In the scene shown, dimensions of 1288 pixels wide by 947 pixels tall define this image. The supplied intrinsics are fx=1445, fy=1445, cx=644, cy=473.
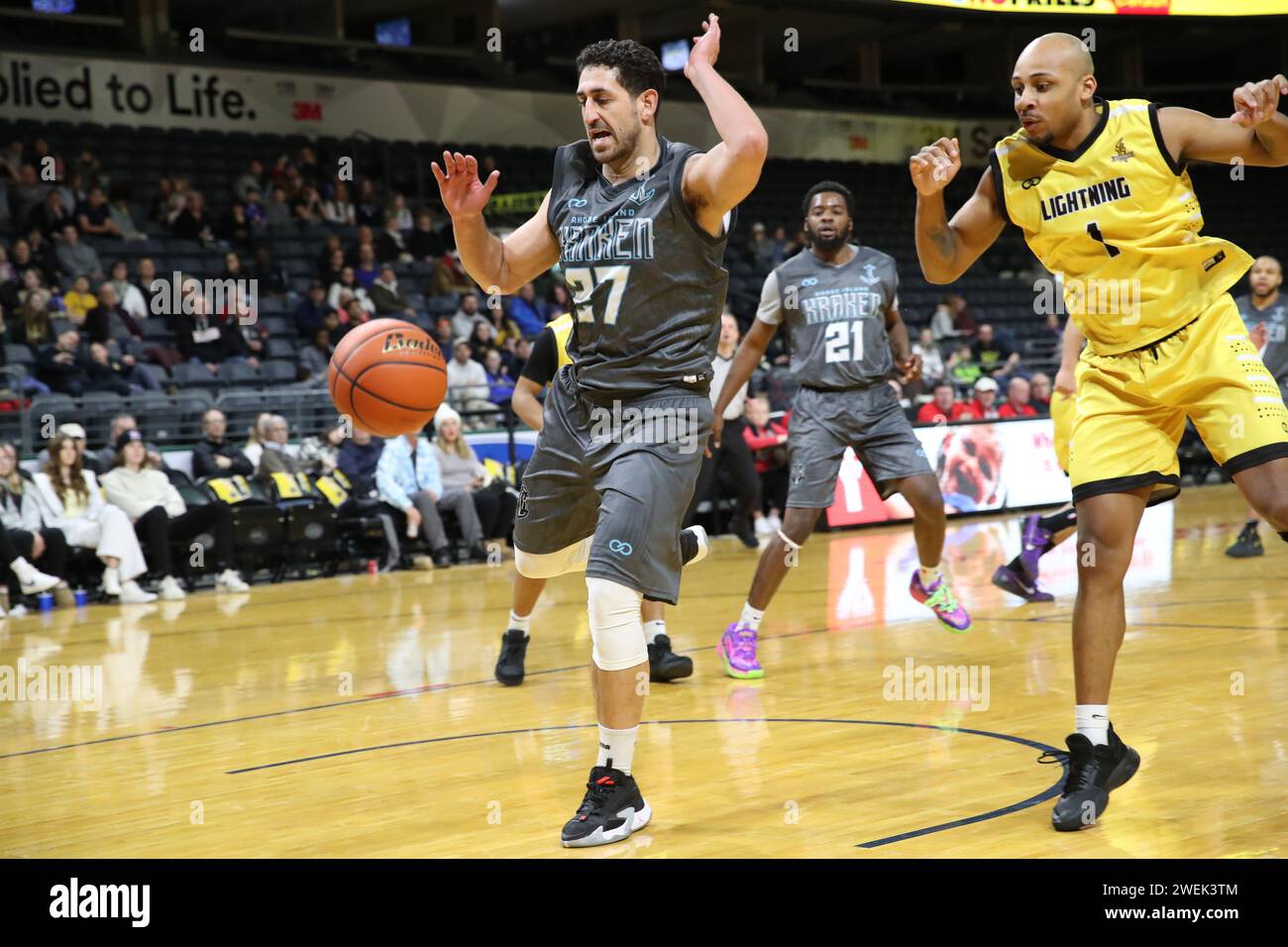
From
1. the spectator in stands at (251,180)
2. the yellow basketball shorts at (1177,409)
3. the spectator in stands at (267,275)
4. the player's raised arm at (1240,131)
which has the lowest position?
the yellow basketball shorts at (1177,409)

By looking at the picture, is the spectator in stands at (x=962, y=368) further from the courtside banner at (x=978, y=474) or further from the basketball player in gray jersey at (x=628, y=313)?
the basketball player in gray jersey at (x=628, y=313)

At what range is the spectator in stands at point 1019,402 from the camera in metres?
15.2

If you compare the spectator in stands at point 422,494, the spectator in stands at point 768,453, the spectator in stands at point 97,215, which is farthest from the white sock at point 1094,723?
the spectator in stands at point 97,215

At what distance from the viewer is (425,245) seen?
59.9ft

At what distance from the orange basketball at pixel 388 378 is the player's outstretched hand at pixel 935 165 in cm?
313

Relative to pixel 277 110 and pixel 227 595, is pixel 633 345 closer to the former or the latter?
pixel 227 595

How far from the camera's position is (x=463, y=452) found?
1261 centimetres

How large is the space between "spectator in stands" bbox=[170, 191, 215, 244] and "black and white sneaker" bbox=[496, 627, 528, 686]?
1109 cm

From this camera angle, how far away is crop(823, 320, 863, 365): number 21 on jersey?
6.91m

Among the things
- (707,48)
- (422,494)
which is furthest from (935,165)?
(422,494)

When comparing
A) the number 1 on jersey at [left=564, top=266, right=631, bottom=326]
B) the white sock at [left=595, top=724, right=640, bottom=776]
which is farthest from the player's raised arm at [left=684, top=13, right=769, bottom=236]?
the white sock at [left=595, top=724, right=640, bottom=776]

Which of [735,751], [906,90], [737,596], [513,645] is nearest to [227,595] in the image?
[737,596]

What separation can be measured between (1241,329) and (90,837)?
11.9 ft

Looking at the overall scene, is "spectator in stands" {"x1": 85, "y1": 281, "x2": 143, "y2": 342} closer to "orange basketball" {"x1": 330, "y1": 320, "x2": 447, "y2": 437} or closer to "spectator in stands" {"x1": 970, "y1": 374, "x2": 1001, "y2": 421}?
"orange basketball" {"x1": 330, "y1": 320, "x2": 447, "y2": 437}
